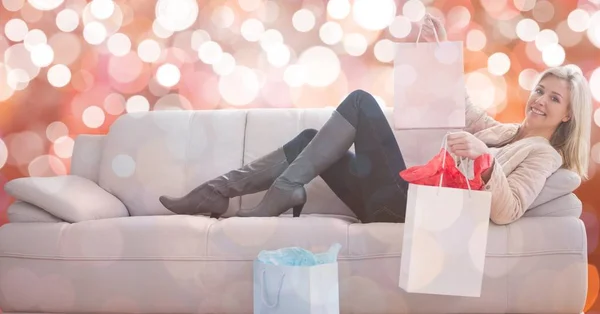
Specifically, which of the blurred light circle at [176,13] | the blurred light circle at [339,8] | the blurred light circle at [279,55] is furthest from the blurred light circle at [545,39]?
the blurred light circle at [176,13]

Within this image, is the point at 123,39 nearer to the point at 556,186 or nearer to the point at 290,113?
the point at 290,113

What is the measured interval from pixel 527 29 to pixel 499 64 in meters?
0.19

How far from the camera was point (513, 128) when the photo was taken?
6.45 feet

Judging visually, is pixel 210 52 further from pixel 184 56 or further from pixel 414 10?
pixel 414 10

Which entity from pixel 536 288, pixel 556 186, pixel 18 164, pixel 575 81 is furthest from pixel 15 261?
pixel 575 81

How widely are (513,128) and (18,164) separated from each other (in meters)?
2.22

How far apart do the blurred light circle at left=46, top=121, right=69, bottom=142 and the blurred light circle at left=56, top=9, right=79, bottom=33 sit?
1.49ft

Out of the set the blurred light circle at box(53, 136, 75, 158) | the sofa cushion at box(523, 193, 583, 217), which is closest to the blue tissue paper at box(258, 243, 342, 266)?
the sofa cushion at box(523, 193, 583, 217)

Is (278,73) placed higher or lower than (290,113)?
higher

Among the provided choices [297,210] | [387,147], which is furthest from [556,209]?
[297,210]

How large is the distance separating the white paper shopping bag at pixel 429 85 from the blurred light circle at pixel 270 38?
1.40 metres

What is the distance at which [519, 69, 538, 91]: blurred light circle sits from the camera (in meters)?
2.58

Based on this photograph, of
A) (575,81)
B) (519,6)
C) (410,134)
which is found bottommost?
(410,134)

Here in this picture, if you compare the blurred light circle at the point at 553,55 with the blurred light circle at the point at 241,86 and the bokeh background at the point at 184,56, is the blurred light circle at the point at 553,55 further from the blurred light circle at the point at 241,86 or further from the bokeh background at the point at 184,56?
the blurred light circle at the point at 241,86
